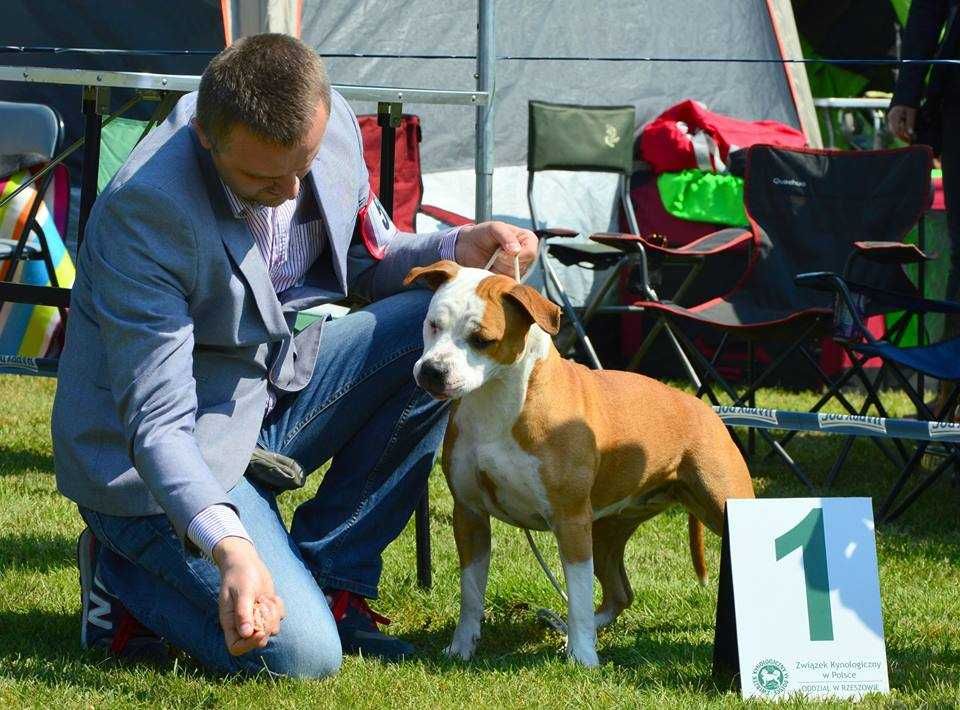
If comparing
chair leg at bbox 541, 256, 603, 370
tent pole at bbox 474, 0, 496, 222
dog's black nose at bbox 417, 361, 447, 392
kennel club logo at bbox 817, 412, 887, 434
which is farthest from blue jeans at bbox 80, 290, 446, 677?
chair leg at bbox 541, 256, 603, 370

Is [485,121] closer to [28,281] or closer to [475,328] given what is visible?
[28,281]

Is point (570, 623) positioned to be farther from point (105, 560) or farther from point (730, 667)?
point (105, 560)

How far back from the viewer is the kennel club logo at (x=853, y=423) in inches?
137

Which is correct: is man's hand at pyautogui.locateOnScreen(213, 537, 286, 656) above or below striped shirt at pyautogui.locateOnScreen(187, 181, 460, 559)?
below

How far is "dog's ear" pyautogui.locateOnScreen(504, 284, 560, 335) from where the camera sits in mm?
2539

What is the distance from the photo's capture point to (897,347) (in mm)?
4512

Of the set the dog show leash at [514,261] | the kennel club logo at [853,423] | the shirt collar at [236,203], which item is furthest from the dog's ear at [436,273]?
the kennel club logo at [853,423]

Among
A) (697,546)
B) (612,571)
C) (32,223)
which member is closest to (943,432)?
(697,546)

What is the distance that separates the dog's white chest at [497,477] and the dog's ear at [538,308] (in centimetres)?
27

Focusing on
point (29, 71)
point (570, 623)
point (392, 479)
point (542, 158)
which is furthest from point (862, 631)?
point (542, 158)

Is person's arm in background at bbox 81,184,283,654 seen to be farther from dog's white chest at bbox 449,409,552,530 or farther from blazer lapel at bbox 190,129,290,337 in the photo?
dog's white chest at bbox 449,409,552,530

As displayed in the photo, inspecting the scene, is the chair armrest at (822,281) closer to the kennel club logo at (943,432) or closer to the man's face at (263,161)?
the kennel club logo at (943,432)

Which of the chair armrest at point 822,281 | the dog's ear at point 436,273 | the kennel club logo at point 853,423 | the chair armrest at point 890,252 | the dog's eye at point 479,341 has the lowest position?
the kennel club logo at point 853,423

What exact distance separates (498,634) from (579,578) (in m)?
0.39
